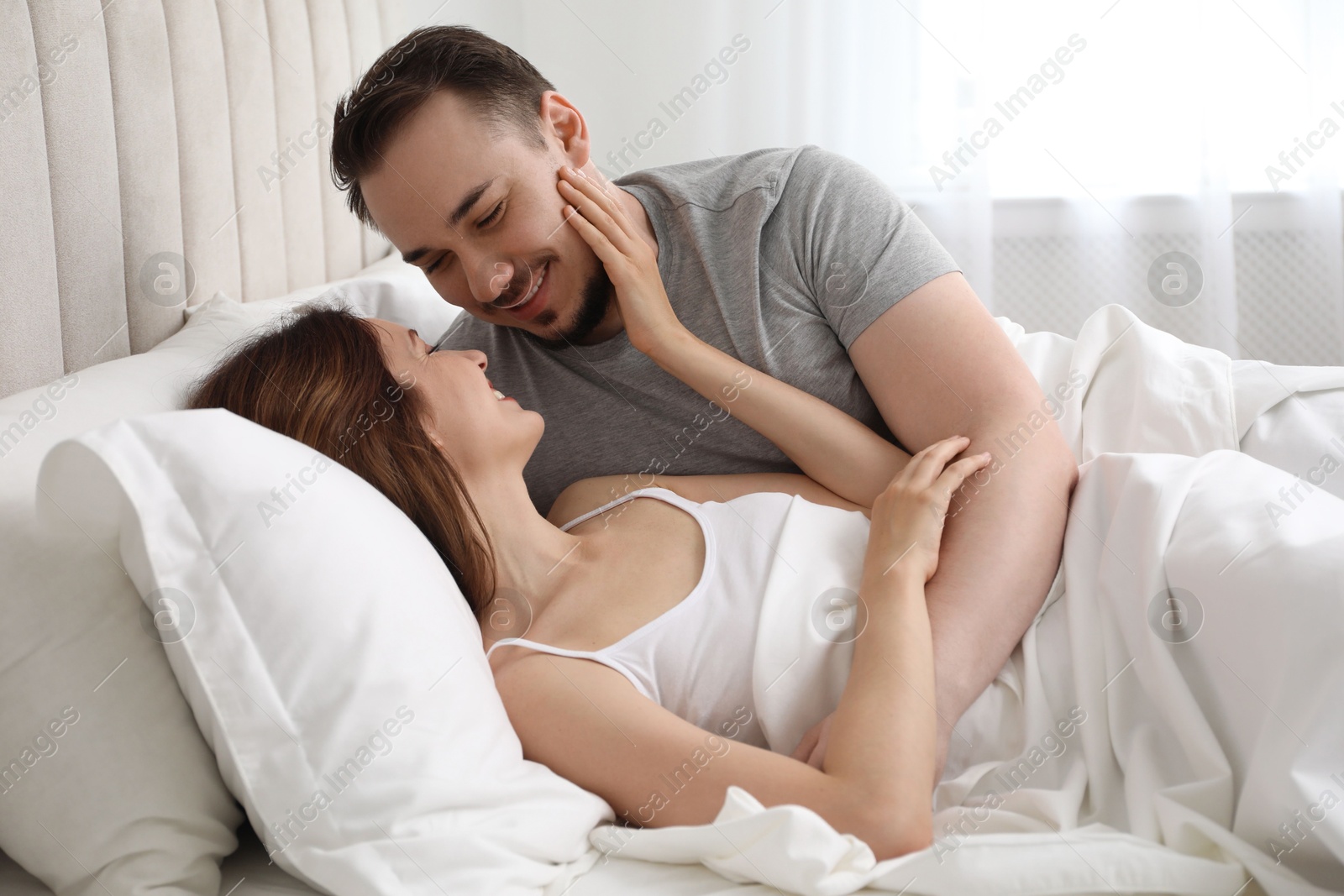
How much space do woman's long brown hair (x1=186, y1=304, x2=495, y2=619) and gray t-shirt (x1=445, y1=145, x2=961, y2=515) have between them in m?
0.24

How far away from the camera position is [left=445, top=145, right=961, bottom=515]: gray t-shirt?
3.72ft

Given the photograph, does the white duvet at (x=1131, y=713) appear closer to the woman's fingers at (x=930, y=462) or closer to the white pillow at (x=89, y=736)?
the woman's fingers at (x=930, y=462)

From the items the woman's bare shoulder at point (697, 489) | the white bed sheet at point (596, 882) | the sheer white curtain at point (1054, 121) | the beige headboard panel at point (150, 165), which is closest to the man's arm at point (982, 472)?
the woman's bare shoulder at point (697, 489)

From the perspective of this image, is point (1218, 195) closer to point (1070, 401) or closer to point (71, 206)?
point (1070, 401)

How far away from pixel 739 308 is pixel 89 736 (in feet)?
2.64

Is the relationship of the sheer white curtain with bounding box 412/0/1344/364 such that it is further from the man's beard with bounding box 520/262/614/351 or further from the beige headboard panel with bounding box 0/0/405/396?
the man's beard with bounding box 520/262/614/351

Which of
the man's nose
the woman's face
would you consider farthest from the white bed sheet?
the man's nose

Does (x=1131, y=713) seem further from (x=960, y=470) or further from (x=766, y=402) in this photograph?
(x=766, y=402)

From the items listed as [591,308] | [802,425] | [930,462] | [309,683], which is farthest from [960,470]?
[309,683]

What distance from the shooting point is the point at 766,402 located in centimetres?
108

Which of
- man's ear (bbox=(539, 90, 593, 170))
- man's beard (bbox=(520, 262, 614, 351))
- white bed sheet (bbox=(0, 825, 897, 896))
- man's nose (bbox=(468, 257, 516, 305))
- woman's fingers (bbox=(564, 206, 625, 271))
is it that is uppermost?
man's ear (bbox=(539, 90, 593, 170))

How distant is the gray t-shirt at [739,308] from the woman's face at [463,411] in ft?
0.54

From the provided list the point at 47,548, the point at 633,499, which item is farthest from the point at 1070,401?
the point at 47,548

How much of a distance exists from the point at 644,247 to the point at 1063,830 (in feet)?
2.63
